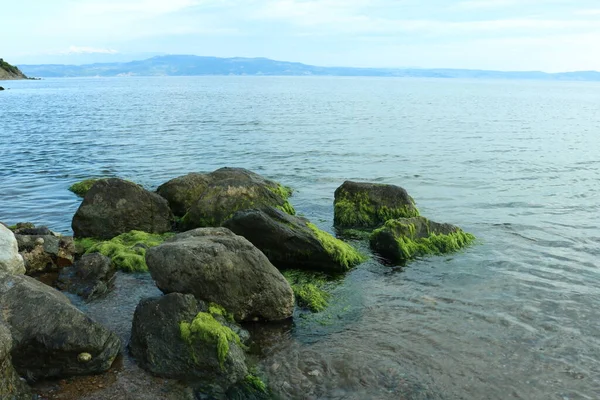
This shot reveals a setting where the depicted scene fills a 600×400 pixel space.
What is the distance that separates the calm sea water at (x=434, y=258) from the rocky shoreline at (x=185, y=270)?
0.68 metres

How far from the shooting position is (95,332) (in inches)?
321

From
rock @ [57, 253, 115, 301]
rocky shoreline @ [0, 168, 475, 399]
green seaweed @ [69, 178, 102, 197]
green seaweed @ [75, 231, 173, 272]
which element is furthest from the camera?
green seaweed @ [69, 178, 102, 197]

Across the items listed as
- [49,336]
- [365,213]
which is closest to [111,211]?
[365,213]

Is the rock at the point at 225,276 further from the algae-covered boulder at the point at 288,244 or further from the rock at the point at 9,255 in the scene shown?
the rock at the point at 9,255

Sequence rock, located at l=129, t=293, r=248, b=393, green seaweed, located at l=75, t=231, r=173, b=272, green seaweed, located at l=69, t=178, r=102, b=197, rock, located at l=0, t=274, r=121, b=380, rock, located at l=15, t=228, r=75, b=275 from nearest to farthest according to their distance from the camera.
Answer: rock, located at l=0, t=274, r=121, b=380 < rock, located at l=129, t=293, r=248, b=393 < rock, located at l=15, t=228, r=75, b=275 < green seaweed, located at l=75, t=231, r=173, b=272 < green seaweed, located at l=69, t=178, r=102, b=197

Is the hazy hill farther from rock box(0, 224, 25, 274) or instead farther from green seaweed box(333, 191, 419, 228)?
rock box(0, 224, 25, 274)

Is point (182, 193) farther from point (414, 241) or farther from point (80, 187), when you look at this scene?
point (414, 241)

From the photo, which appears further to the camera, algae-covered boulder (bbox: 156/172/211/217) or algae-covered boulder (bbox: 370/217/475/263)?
algae-covered boulder (bbox: 156/172/211/217)

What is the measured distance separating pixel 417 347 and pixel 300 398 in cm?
248

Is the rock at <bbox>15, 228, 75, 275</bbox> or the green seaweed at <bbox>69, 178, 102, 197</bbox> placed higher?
the rock at <bbox>15, 228, 75, 275</bbox>

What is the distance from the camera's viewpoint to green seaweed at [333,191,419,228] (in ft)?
54.6

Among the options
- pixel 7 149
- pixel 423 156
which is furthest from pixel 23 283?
pixel 7 149

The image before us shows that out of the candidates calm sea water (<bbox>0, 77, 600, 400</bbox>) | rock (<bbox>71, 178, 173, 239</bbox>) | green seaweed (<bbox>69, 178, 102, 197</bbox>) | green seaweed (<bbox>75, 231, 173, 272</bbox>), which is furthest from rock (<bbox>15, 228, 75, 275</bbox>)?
green seaweed (<bbox>69, 178, 102, 197</bbox>)

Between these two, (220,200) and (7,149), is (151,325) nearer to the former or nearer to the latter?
(220,200)
